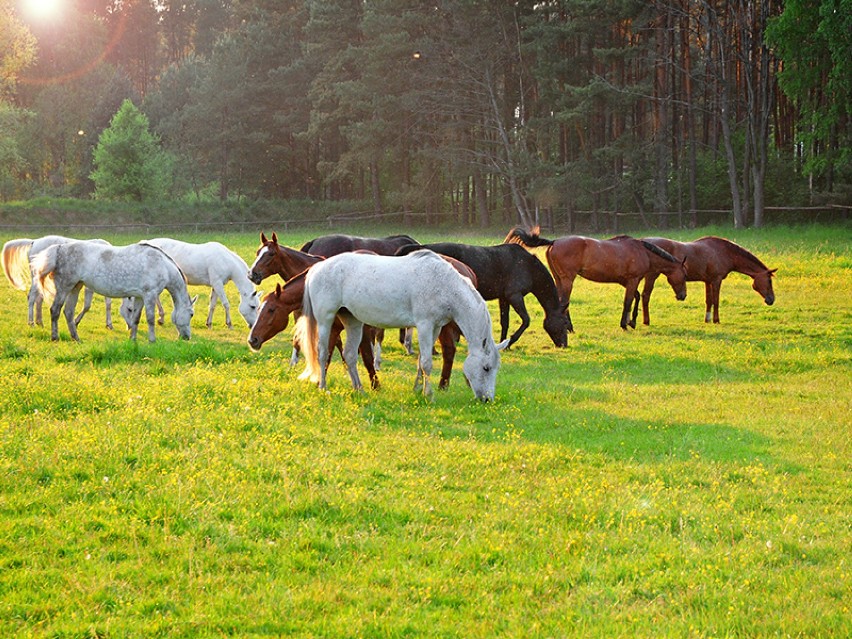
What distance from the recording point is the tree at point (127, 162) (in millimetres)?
53875


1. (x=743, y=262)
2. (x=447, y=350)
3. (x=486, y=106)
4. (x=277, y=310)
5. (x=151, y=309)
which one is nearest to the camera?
(x=447, y=350)

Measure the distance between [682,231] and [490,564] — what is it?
123 feet

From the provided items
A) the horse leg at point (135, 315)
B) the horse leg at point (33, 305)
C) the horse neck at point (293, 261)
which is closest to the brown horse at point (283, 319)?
the horse neck at point (293, 261)

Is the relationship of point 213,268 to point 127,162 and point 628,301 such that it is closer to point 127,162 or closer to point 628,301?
point 628,301

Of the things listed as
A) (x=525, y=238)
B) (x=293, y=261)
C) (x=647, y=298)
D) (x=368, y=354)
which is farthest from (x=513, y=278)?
(x=368, y=354)

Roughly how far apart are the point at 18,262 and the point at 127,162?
4065 centimetres

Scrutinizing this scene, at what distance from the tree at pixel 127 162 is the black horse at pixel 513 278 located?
4408 centimetres

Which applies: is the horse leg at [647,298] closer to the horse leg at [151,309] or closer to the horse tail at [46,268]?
the horse leg at [151,309]

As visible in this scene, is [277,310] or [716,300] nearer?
[277,310]

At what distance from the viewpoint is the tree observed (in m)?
53.9

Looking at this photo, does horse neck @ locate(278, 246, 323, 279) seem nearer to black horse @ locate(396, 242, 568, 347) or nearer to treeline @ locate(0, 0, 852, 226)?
black horse @ locate(396, 242, 568, 347)

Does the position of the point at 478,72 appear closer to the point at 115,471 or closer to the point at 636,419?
the point at 636,419

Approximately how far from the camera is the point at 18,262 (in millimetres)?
16641

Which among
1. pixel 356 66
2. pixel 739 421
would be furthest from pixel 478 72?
pixel 739 421
